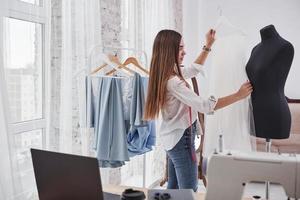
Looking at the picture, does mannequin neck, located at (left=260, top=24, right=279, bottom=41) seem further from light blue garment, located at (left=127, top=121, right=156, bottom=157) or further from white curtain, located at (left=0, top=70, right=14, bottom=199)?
white curtain, located at (left=0, top=70, right=14, bottom=199)

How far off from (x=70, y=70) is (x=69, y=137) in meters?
0.46

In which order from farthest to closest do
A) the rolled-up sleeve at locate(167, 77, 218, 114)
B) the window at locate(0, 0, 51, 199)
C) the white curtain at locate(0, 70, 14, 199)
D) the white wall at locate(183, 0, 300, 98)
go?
the white wall at locate(183, 0, 300, 98)
the rolled-up sleeve at locate(167, 77, 218, 114)
the window at locate(0, 0, 51, 199)
the white curtain at locate(0, 70, 14, 199)

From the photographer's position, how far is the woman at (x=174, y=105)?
212cm

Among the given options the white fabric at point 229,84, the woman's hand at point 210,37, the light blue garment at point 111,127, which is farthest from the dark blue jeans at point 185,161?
the woman's hand at point 210,37

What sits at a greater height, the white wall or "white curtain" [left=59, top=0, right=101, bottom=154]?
the white wall

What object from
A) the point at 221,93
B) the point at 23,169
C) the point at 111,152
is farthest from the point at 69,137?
the point at 221,93

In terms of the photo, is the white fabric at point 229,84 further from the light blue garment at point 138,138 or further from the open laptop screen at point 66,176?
the open laptop screen at point 66,176

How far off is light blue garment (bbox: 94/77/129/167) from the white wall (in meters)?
2.74

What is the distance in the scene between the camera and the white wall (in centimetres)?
477

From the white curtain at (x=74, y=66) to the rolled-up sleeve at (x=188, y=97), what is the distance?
705 mm

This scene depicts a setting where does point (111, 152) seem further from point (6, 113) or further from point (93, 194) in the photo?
point (93, 194)

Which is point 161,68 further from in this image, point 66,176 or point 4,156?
point 66,176

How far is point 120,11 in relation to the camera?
3.21 metres

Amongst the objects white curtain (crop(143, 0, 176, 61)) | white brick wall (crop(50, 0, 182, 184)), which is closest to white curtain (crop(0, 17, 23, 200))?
white brick wall (crop(50, 0, 182, 184))
